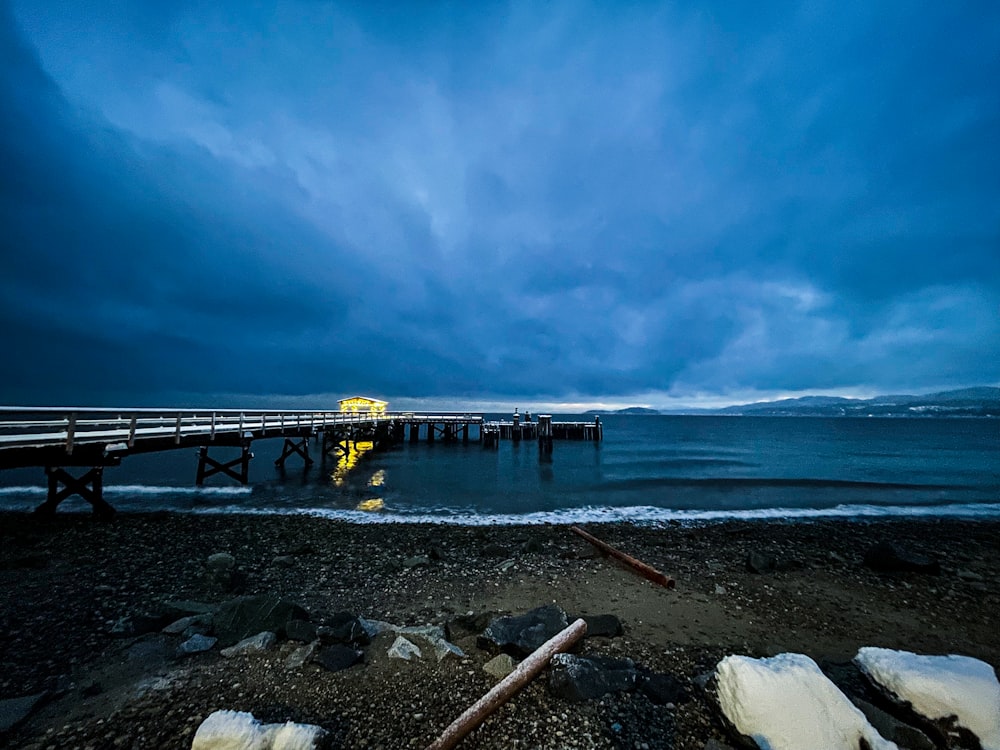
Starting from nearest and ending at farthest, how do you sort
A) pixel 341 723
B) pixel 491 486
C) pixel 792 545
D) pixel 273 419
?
pixel 341 723 → pixel 792 545 → pixel 491 486 → pixel 273 419

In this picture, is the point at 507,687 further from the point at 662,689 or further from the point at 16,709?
the point at 16,709

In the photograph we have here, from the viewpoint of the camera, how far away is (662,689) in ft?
15.1

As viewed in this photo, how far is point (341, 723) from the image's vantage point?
4203 mm

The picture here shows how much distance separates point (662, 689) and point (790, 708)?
52.8 inches

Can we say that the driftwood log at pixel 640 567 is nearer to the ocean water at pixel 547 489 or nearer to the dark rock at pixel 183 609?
the ocean water at pixel 547 489

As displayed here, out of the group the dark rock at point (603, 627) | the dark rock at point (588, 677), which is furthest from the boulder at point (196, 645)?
the dark rock at point (603, 627)

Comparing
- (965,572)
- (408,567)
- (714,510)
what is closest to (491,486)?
(714,510)

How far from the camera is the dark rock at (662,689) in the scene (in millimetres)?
4504

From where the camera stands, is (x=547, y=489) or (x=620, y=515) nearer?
(x=620, y=515)

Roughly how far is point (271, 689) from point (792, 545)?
13461 mm

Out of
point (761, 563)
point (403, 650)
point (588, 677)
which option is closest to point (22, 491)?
point (403, 650)

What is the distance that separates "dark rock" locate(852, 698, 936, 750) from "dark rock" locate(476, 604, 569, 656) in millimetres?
3306

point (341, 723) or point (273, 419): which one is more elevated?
point (273, 419)

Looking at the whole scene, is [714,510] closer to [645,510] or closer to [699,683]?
[645,510]
